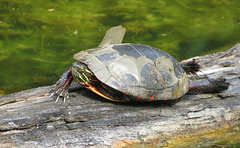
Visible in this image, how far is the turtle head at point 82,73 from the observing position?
2.82 m

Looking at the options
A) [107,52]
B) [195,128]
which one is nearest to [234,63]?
[195,128]

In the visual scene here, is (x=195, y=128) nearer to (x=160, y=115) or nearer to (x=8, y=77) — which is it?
(x=160, y=115)

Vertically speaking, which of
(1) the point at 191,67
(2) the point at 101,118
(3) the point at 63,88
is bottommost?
(2) the point at 101,118

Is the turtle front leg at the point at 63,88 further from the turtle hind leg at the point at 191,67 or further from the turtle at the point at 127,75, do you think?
the turtle hind leg at the point at 191,67

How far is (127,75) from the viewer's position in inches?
108

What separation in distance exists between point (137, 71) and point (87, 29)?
3.48 metres

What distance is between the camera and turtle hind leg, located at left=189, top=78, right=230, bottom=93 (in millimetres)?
3143

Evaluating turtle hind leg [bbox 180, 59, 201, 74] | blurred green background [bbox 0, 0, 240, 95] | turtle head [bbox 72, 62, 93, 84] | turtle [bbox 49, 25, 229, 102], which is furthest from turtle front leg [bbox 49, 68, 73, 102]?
blurred green background [bbox 0, 0, 240, 95]

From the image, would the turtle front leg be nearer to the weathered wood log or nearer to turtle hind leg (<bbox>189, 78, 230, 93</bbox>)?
the weathered wood log

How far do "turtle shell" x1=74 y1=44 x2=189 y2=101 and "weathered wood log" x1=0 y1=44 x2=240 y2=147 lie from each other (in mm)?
190

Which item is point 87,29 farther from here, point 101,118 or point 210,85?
point 101,118

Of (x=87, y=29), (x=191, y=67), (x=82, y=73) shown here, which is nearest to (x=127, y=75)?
(x=82, y=73)

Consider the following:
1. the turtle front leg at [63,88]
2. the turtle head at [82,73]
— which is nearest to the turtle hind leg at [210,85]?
the turtle head at [82,73]

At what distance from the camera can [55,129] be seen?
8.36 feet
